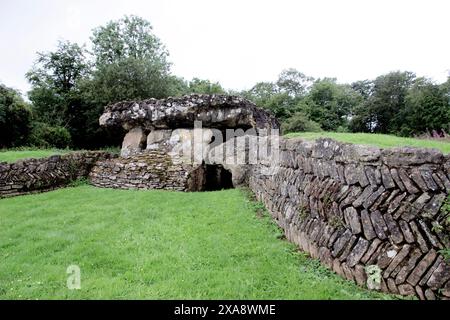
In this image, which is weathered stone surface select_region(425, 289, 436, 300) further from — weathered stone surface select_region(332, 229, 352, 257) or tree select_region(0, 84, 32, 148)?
tree select_region(0, 84, 32, 148)

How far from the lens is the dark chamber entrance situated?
13.1 meters

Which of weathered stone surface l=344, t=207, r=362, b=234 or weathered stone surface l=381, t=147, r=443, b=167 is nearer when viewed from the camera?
weathered stone surface l=381, t=147, r=443, b=167

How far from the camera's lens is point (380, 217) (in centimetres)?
405

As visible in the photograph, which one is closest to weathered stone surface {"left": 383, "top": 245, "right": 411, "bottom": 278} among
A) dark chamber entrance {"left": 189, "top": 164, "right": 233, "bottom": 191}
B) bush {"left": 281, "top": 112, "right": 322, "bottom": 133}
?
dark chamber entrance {"left": 189, "top": 164, "right": 233, "bottom": 191}

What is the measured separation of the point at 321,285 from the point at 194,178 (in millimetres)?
8970

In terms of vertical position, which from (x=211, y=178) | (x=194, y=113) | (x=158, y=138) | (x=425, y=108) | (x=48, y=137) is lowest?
(x=211, y=178)

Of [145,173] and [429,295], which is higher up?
[145,173]

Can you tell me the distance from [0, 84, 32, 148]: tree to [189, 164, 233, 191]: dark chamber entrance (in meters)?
16.8

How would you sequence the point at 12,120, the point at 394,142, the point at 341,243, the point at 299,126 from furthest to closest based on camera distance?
the point at 299,126 → the point at 12,120 → the point at 394,142 → the point at 341,243

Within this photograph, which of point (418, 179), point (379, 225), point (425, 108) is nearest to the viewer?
point (418, 179)

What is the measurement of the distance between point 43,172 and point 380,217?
12.7 meters

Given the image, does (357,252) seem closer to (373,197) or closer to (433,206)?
(373,197)

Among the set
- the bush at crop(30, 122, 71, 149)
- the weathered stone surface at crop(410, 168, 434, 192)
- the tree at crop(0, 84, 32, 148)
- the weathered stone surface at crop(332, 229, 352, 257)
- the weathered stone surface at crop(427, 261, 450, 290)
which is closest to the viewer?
the weathered stone surface at crop(427, 261, 450, 290)

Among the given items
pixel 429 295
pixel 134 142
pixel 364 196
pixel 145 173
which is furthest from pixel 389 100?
pixel 429 295
